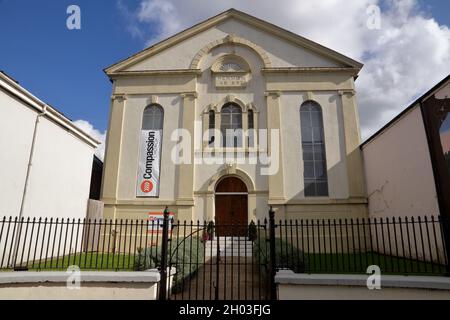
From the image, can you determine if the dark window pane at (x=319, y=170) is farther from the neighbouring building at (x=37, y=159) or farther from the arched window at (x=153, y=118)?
the neighbouring building at (x=37, y=159)

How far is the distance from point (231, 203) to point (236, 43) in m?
9.19

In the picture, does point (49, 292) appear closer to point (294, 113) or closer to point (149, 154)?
point (149, 154)

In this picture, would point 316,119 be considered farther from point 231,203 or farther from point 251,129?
point 231,203

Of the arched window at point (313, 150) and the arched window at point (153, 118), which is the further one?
the arched window at point (153, 118)

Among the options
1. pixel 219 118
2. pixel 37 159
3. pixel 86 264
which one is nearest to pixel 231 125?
pixel 219 118

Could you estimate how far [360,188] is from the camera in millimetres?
14922

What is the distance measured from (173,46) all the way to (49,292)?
14.7 metres

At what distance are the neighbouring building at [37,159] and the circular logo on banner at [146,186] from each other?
2.80 m

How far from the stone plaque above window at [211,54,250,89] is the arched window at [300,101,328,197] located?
3685 mm

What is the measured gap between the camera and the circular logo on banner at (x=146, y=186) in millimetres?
15719

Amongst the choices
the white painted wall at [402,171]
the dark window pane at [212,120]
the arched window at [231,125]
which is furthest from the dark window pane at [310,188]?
the dark window pane at [212,120]

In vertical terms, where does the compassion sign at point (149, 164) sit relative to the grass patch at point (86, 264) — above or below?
above

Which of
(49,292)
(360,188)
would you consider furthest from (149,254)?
(360,188)
